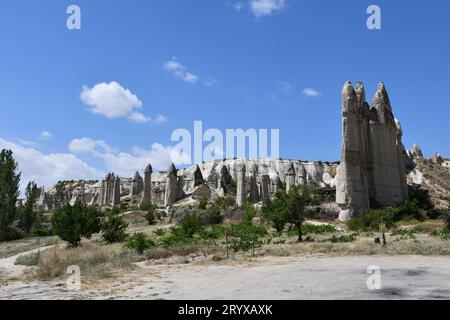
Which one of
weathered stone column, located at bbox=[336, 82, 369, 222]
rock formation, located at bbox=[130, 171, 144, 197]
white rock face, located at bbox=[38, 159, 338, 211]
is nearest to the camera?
weathered stone column, located at bbox=[336, 82, 369, 222]

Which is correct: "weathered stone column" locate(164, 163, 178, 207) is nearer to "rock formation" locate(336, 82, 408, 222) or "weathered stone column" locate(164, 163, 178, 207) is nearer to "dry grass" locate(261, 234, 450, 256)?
"rock formation" locate(336, 82, 408, 222)

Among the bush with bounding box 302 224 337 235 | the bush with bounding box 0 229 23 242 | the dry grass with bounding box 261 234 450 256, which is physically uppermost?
the bush with bounding box 302 224 337 235

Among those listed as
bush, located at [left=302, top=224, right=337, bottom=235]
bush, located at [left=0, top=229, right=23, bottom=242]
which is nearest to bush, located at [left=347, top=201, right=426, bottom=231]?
bush, located at [left=302, top=224, right=337, bottom=235]

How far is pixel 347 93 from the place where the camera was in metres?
39.1

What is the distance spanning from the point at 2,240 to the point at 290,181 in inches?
1680

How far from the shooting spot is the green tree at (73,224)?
28359 mm

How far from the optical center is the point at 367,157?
40.9 metres

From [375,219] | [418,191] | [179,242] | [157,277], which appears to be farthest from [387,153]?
[157,277]

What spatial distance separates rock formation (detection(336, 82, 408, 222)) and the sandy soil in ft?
71.8

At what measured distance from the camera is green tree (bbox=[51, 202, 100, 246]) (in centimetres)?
2836

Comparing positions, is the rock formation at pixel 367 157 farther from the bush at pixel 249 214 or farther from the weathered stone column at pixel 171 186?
the weathered stone column at pixel 171 186

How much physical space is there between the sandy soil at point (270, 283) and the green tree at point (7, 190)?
102 ft

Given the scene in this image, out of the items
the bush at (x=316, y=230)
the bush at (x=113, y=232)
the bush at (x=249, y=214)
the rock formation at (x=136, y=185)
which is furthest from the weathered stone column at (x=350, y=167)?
the rock formation at (x=136, y=185)

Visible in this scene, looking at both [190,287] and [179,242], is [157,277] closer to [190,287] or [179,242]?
[190,287]
